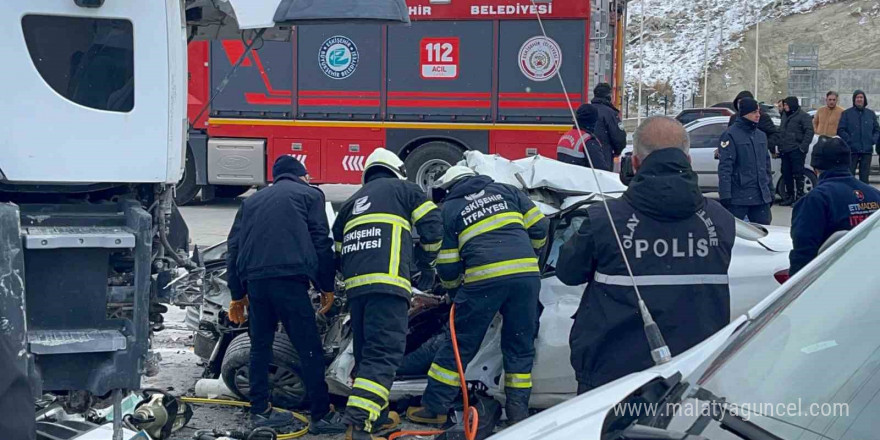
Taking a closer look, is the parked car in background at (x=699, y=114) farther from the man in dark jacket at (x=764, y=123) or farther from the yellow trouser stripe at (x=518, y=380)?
the yellow trouser stripe at (x=518, y=380)

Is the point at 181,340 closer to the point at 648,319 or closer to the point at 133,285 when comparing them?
the point at 133,285

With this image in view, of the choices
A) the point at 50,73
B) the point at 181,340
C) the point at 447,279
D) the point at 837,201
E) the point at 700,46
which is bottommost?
the point at 181,340

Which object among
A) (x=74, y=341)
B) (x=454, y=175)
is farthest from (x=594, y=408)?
(x=454, y=175)

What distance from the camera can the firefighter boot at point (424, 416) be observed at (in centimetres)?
571

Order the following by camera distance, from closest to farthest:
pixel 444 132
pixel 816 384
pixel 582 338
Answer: pixel 816 384 < pixel 582 338 < pixel 444 132

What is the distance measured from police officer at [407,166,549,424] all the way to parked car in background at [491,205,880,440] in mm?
2671

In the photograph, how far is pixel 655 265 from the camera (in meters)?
3.60

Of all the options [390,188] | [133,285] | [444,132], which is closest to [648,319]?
[133,285]

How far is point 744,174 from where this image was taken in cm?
859

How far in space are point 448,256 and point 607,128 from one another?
519 centimetres

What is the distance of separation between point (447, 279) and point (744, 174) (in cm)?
392

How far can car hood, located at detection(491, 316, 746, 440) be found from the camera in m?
2.32

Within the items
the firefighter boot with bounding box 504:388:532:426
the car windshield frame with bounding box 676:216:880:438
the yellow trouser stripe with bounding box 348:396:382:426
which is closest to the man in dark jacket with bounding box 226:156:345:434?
the yellow trouser stripe with bounding box 348:396:382:426

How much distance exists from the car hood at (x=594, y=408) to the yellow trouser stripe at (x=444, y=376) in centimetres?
283
